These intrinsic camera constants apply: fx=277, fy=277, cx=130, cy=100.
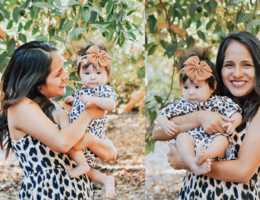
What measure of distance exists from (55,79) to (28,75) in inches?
4.3

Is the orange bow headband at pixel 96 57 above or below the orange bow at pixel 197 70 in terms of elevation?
above

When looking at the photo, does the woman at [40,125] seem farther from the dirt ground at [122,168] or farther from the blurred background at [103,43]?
the dirt ground at [122,168]

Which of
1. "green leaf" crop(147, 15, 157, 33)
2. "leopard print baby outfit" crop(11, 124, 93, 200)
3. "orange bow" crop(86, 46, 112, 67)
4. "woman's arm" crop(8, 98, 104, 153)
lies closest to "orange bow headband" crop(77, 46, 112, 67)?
"orange bow" crop(86, 46, 112, 67)

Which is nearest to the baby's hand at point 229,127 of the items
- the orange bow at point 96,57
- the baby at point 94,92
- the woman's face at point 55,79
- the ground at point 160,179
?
the baby at point 94,92

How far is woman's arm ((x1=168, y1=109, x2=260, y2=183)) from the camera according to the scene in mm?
1112

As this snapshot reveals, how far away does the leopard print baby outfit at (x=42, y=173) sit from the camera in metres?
1.12

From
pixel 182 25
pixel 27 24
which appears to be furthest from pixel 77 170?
pixel 182 25

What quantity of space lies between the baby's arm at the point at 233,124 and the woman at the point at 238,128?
→ 0.03 metres

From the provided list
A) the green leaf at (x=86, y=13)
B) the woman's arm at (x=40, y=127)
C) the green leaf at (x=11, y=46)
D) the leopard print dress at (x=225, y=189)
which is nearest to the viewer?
the woman's arm at (x=40, y=127)

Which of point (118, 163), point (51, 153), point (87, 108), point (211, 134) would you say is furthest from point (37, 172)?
point (118, 163)

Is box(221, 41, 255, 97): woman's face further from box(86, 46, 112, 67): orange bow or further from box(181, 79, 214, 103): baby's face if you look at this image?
box(86, 46, 112, 67): orange bow

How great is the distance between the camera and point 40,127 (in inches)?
41.8

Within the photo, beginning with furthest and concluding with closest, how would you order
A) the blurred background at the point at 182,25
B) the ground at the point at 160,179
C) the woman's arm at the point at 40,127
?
the ground at the point at 160,179, the blurred background at the point at 182,25, the woman's arm at the point at 40,127

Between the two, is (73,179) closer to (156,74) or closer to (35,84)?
(35,84)
